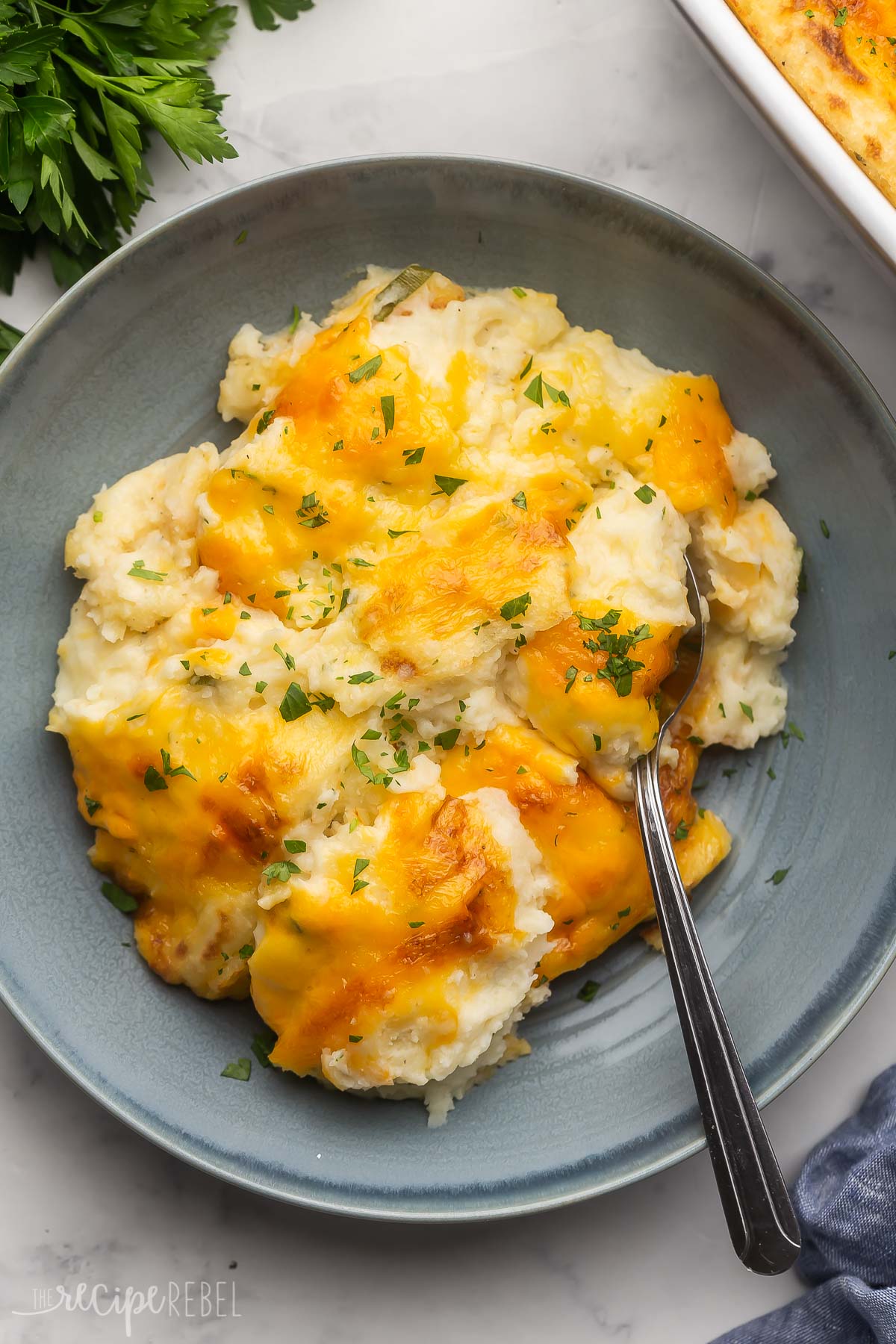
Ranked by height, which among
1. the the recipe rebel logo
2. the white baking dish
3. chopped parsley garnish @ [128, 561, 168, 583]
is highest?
the white baking dish

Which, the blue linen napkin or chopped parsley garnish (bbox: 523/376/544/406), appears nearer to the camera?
chopped parsley garnish (bbox: 523/376/544/406)

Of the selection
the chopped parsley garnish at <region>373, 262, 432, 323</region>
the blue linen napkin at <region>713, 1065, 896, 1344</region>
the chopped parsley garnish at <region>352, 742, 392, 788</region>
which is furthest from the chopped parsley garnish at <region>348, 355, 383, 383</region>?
the blue linen napkin at <region>713, 1065, 896, 1344</region>

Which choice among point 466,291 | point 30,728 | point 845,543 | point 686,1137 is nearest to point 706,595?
point 845,543

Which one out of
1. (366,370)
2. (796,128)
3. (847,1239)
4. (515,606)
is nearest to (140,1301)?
(847,1239)

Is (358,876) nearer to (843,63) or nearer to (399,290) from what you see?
(399,290)

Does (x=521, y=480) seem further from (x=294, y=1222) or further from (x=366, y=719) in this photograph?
(x=294, y=1222)

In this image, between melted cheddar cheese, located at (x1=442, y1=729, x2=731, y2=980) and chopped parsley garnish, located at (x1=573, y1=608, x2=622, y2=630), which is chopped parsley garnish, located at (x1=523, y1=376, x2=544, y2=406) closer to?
chopped parsley garnish, located at (x1=573, y1=608, x2=622, y2=630)

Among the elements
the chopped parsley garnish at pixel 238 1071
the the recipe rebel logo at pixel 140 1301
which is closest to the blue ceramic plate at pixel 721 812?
the chopped parsley garnish at pixel 238 1071
